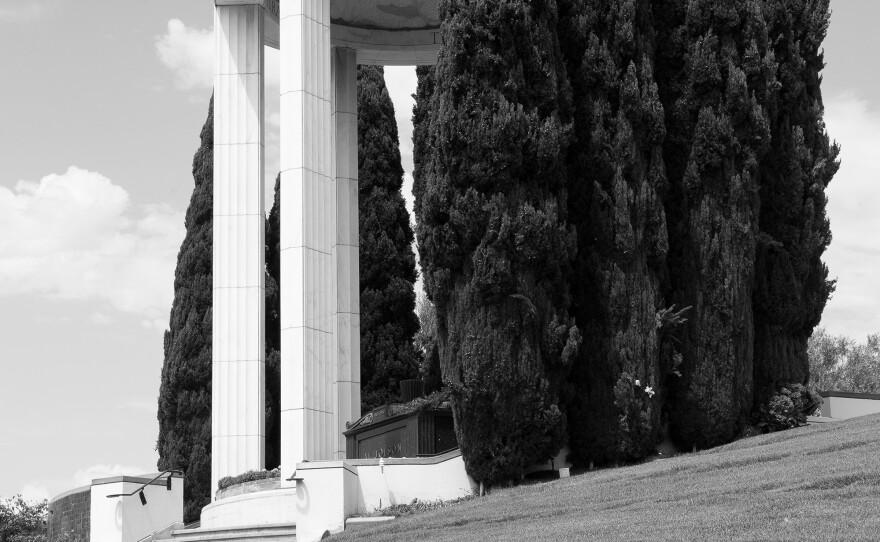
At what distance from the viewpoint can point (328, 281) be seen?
2619cm

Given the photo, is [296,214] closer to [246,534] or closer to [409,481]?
[409,481]

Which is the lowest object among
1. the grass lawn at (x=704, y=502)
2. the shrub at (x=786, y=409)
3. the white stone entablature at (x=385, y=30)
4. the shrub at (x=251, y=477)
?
the grass lawn at (x=704, y=502)

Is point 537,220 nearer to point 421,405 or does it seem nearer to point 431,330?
point 421,405

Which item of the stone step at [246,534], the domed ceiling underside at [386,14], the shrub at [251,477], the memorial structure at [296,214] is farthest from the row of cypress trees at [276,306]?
the stone step at [246,534]

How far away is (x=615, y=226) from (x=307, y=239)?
629cm

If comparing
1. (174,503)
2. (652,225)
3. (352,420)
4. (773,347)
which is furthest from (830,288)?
(174,503)

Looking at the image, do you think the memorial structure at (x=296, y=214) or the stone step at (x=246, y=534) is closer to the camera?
the stone step at (x=246, y=534)

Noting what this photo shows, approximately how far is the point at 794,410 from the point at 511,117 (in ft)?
31.2

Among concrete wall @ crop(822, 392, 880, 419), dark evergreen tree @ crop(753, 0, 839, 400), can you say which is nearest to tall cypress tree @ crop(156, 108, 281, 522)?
dark evergreen tree @ crop(753, 0, 839, 400)

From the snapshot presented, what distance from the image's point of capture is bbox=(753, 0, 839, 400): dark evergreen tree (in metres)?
29.2

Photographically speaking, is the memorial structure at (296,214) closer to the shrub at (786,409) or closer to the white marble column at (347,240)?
the white marble column at (347,240)

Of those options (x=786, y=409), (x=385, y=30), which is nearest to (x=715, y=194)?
(x=786, y=409)

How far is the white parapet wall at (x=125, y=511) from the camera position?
79.4 feet

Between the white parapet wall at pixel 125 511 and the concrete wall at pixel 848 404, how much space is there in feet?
53.1
